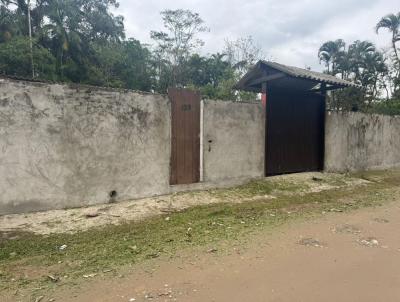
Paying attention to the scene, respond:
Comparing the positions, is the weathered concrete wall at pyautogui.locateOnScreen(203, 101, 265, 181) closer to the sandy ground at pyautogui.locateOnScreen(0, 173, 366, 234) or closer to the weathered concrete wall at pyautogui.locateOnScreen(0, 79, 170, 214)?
the sandy ground at pyautogui.locateOnScreen(0, 173, 366, 234)

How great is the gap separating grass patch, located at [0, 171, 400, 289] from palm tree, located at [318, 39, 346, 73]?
76.4ft

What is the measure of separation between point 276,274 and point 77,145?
3621mm

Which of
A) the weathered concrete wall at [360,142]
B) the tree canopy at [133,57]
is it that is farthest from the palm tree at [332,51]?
the weathered concrete wall at [360,142]

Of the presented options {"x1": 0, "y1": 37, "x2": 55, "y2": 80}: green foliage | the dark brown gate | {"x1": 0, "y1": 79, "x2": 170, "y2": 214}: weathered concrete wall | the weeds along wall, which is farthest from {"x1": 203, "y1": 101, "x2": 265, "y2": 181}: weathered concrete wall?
{"x1": 0, "y1": 37, "x2": 55, "y2": 80}: green foliage

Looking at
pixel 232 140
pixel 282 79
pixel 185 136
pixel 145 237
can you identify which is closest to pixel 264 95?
pixel 282 79

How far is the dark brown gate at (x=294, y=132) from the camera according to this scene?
836 centimetres

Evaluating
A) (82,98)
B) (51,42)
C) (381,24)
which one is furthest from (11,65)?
(381,24)

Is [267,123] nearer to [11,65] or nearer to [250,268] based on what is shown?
[250,268]

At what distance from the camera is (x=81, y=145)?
5316 millimetres

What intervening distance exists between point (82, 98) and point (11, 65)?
13.6 metres

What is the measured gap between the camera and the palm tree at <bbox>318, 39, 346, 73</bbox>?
89.0 feet

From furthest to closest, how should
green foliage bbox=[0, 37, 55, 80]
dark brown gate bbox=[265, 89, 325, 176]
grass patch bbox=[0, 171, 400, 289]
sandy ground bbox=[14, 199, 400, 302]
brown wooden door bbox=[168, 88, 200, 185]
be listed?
green foliage bbox=[0, 37, 55, 80]
dark brown gate bbox=[265, 89, 325, 176]
brown wooden door bbox=[168, 88, 200, 185]
grass patch bbox=[0, 171, 400, 289]
sandy ground bbox=[14, 199, 400, 302]

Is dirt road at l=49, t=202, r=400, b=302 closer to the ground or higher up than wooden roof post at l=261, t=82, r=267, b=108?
closer to the ground

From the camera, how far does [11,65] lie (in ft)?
53.5
